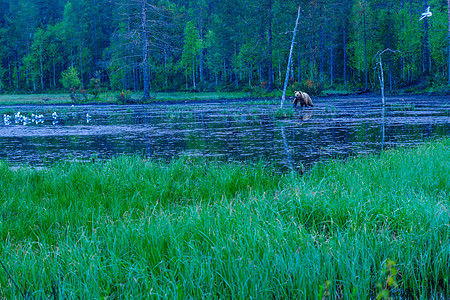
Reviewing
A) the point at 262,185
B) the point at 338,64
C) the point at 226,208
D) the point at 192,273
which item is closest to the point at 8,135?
the point at 262,185

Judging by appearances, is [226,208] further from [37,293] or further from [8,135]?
[8,135]

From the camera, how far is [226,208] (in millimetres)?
4742

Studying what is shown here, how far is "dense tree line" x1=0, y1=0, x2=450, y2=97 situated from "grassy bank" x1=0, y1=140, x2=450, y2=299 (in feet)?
114

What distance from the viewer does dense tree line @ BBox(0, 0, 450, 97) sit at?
178 ft

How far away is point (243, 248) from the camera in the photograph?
12.0 feet

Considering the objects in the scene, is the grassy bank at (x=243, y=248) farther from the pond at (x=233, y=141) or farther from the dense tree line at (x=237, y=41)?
the dense tree line at (x=237, y=41)

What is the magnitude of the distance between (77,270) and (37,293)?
31 centimetres

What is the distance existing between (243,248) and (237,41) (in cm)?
6366

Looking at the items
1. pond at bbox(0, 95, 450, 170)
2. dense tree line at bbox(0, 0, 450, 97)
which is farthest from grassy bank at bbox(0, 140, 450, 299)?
dense tree line at bbox(0, 0, 450, 97)

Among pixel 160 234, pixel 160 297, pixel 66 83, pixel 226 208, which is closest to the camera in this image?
pixel 160 297

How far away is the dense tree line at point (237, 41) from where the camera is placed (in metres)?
54.2

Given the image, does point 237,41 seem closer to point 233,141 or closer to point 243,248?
point 233,141

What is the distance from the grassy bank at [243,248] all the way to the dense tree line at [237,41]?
1370 inches

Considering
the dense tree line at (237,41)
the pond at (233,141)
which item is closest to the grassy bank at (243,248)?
the pond at (233,141)
